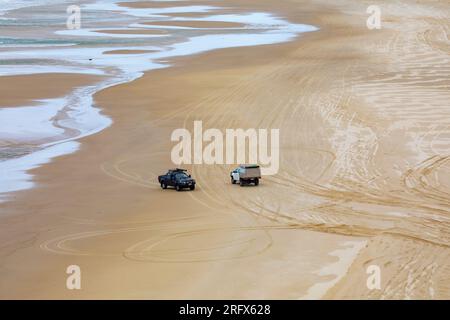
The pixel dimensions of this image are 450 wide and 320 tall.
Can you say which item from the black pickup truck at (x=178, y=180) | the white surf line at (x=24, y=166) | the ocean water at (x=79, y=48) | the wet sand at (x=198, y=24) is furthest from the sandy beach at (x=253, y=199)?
the wet sand at (x=198, y=24)

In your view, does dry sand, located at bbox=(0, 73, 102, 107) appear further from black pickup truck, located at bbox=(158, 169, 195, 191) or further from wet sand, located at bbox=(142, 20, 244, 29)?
wet sand, located at bbox=(142, 20, 244, 29)

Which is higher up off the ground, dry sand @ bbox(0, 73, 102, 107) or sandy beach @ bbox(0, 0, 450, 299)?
sandy beach @ bbox(0, 0, 450, 299)

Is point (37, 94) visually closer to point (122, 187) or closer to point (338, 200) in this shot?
point (122, 187)

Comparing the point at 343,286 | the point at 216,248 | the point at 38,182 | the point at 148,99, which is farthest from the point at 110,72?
the point at 343,286

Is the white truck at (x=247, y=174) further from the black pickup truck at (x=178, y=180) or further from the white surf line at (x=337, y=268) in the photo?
the white surf line at (x=337, y=268)

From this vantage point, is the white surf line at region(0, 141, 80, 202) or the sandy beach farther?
the white surf line at region(0, 141, 80, 202)

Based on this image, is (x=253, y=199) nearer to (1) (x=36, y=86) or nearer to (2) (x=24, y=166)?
(2) (x=24, y=166)

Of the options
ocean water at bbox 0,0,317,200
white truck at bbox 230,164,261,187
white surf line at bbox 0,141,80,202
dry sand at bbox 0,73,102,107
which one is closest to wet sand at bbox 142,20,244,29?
ocean water at bbox 0,0,317,200
